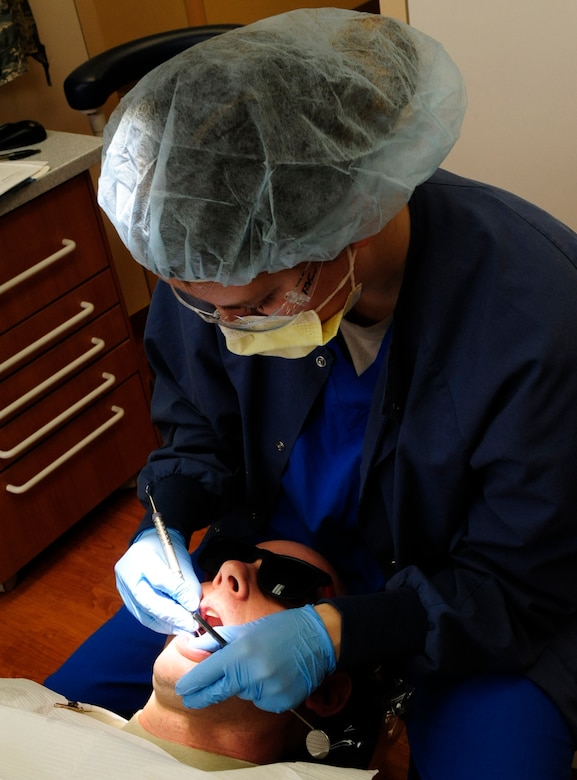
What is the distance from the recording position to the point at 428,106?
0.99 metres

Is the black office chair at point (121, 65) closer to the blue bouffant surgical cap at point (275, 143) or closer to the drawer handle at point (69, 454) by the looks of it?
the blue bouffant surgical cap at point (275, 143)

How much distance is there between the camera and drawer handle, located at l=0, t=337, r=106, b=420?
6.32ft

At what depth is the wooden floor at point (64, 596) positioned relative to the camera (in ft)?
6.66

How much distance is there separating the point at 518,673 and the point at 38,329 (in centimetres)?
129

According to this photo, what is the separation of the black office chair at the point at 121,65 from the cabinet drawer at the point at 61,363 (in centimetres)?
58

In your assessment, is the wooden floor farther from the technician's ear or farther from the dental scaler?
the technician's ear

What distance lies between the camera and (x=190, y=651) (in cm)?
122

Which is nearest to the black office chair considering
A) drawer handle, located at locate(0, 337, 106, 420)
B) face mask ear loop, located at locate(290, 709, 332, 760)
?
drawer handle, located at locate(0, 337, 106, 420)

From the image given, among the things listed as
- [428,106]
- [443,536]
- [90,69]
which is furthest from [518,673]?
[90,69]

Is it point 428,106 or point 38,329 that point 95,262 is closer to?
point 38,329

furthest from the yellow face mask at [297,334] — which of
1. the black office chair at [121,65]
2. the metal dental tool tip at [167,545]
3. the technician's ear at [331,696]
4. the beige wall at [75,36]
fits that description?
the beige wall at [75,36]

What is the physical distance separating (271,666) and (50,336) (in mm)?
1118

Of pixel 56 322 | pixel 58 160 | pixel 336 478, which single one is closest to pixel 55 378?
pixel 56 322

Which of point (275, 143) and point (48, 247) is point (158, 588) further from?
point (48, 247)
